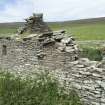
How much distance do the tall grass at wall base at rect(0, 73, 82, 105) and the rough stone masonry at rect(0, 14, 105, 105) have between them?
0.39 m

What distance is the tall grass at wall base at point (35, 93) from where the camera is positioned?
586 inches

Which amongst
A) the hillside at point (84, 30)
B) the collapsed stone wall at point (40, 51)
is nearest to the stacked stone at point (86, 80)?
the collapsed stone wall at point (40, 51)

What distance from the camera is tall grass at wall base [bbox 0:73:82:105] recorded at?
1489 centimetres

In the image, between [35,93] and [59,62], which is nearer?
[35,93]

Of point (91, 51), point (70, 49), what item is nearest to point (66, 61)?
point (70, 49)

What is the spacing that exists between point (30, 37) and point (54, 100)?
4.76m

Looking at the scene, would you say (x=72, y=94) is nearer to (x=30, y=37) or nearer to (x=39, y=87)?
(x=39, y=87)

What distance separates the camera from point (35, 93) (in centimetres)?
1553

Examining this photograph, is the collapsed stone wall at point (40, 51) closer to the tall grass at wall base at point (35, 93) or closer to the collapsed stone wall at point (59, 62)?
the collapsed stone wall at point (59, 62)

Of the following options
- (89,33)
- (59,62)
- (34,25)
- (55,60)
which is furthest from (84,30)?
(59,62)

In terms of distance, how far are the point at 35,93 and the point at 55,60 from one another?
2.09m

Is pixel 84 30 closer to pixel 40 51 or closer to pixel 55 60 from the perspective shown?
pixel 40 51

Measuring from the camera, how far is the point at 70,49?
16734mm

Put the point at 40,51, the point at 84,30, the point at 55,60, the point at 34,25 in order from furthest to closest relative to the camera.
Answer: the point at 84,30 → the point at 34,25 → the point at 40,51 → the point at 55,60
